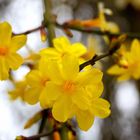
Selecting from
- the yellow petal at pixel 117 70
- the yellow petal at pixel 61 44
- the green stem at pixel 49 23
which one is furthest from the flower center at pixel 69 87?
the yellow petal at pixel 117 70

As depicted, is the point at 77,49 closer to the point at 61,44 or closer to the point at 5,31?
the point at 61,44

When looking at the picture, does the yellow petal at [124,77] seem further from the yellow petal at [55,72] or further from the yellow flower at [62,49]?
the yellow petal at [55,72]

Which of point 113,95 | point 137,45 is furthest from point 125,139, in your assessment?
point 137,45

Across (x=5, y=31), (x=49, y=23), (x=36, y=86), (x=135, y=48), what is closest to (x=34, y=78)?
(x=36, y=86)

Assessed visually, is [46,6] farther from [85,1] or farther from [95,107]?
[85,1]

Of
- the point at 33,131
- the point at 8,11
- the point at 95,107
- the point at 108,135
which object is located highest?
the point at 95,107

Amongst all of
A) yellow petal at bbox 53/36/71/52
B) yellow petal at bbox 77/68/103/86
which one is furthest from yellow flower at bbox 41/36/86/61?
yellow petal at bbox 77/68/103/86
